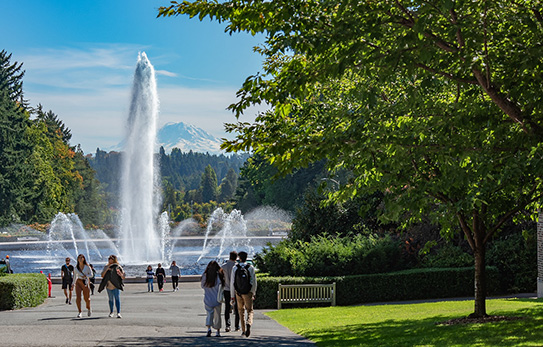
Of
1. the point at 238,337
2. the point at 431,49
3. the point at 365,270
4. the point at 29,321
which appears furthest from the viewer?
the point at 365,270

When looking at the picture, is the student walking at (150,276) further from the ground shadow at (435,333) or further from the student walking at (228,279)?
the ground shadow at (435,333)

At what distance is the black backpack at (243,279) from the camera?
1338cm

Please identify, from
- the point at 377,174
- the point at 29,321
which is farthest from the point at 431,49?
the point at 29,321

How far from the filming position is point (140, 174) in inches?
1868

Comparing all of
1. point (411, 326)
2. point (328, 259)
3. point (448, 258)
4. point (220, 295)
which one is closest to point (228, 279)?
point (220, 295)

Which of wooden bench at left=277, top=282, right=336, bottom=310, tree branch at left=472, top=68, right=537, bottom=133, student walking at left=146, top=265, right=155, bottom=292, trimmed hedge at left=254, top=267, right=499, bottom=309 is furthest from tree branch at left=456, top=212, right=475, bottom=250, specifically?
student walking at left=146, top=265, right=155, bottom=292

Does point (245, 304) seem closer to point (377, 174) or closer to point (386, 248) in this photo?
point (377, 174)

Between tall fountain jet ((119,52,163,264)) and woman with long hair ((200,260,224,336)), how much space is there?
3221cm

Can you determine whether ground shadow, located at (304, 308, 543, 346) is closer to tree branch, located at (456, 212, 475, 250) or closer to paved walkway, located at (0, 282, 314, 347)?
paved walkway, located at (0, 282, 314, 347)

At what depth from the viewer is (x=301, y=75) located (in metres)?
10.6

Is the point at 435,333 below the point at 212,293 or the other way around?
below

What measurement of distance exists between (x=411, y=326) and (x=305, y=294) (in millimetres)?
8609

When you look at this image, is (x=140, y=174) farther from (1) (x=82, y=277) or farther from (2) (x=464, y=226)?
(2) (x=464, y=226)

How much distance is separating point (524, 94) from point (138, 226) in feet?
127
